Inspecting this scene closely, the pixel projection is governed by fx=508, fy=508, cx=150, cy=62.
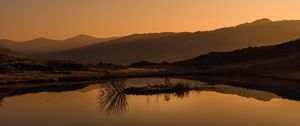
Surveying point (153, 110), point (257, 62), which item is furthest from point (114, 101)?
point (257, 62)

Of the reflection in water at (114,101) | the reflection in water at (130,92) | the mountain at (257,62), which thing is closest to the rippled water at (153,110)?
the reflection in water at (114,101)

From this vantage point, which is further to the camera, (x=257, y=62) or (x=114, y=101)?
(x=257, y=62)

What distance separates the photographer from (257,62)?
78.9m

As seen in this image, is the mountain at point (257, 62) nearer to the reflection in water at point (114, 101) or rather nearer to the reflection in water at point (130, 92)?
the reflection in water at point (130, 92)

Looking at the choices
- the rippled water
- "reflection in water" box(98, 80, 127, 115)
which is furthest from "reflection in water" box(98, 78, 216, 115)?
the rippled water

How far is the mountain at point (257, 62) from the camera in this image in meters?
63.9

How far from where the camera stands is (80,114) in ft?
88.3

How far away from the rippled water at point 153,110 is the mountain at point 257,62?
21.9 m

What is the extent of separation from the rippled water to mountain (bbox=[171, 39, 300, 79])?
862 inches

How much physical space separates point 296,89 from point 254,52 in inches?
2115

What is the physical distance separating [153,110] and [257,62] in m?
53.3

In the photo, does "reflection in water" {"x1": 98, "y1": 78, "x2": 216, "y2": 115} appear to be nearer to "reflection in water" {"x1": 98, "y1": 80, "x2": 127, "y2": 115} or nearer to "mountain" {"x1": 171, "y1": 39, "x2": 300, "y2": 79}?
"reflection in water" {"x1": 98, "y1": 80, "x2": 127, "y2": 115}

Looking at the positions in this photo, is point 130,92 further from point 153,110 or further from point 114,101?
point 153,110

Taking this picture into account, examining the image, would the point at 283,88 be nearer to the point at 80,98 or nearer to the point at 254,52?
the point at 80,98
